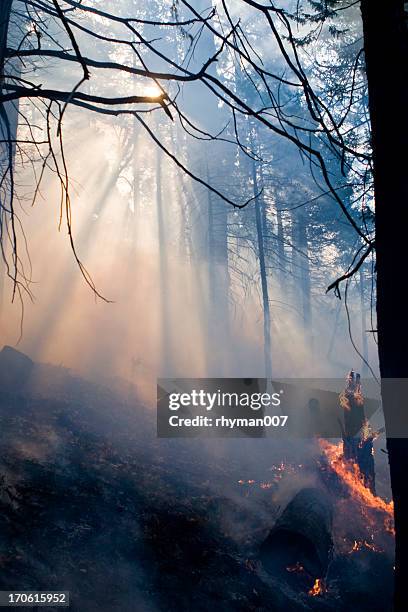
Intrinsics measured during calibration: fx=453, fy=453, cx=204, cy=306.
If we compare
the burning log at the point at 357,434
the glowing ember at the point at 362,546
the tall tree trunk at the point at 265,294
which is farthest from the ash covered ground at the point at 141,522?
the tall tree trunk at the point at 265,294

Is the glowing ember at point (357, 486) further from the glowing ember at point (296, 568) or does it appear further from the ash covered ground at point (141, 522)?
the glowing ember at point (296, 568)

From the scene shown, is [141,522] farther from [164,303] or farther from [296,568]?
[164,303]

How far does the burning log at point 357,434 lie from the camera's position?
11672 mm

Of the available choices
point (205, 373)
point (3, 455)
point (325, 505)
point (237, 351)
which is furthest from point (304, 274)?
point (3, 455)

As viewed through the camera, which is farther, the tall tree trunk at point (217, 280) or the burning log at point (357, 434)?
the tall tree trunk at point (217, 280)

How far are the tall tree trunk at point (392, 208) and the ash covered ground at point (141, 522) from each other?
17.4 feet

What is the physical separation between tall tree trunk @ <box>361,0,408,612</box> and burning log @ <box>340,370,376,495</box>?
9981 mm

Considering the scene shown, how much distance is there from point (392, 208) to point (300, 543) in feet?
25.3

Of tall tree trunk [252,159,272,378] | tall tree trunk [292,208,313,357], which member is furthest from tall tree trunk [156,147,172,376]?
tall tree trunk [292,208,313,357]

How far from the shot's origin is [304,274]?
98.4 ft

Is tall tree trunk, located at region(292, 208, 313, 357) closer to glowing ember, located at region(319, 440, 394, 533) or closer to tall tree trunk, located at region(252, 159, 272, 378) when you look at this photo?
tall tree trunk, located at region(252, 159, 272, 378)

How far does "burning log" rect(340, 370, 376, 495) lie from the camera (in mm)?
11672

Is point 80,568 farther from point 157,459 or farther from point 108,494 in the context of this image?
point 157,459

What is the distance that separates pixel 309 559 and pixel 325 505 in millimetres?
1138
